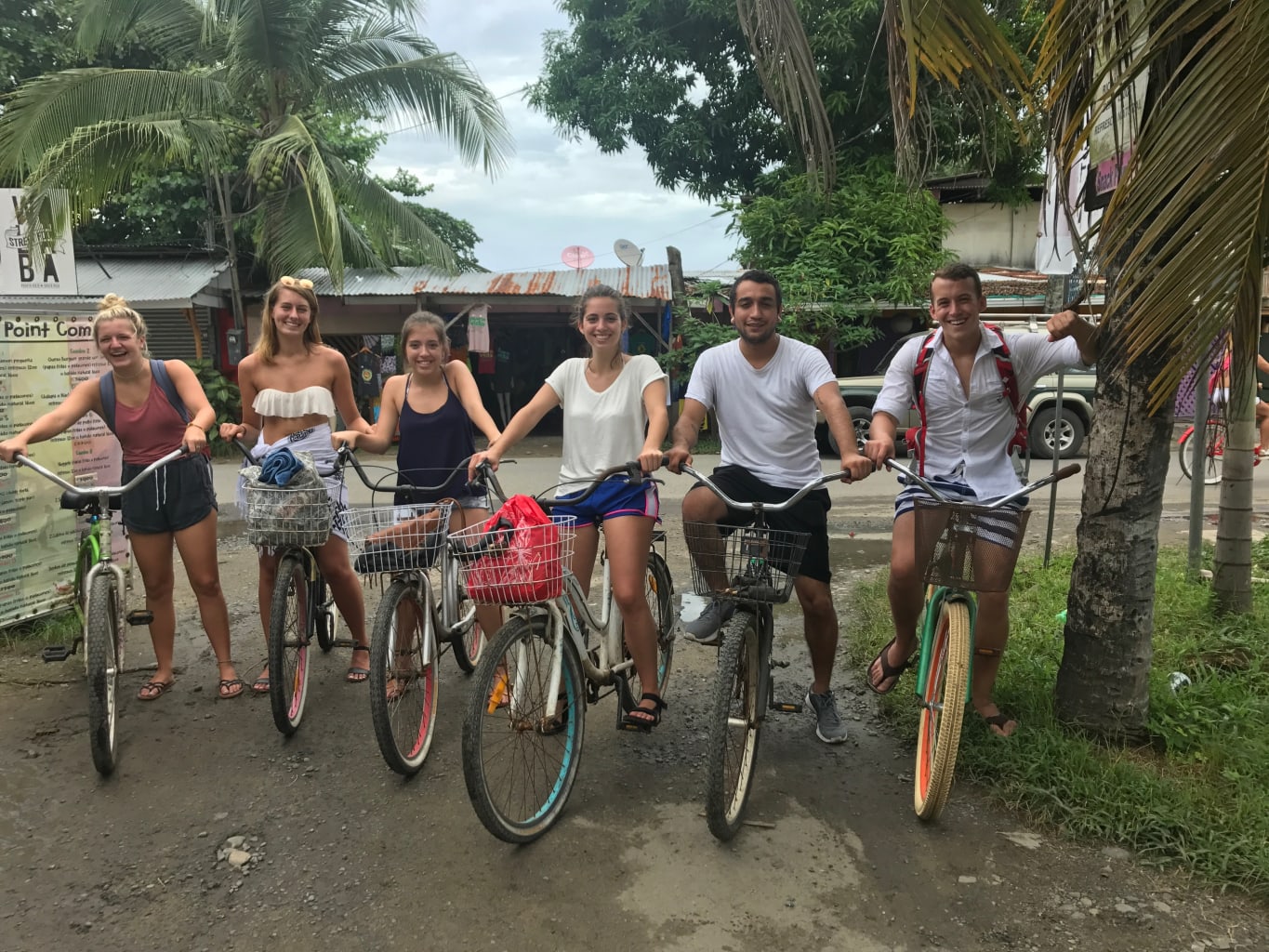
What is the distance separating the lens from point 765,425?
136 inches

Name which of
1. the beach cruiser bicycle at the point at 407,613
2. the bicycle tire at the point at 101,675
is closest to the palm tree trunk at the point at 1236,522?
the beach cruiser bicycle at the point at 407,613

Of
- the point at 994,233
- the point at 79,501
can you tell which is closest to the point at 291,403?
the point at 79,501

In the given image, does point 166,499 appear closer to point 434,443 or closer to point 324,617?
point 324,617

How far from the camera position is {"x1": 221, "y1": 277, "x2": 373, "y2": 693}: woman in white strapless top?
158 inches

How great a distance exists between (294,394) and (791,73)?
101 inches

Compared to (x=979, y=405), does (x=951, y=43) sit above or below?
above

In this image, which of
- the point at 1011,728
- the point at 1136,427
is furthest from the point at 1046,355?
the point at 1011,728

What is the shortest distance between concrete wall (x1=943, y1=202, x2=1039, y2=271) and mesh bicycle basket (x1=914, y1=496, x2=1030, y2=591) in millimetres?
16757

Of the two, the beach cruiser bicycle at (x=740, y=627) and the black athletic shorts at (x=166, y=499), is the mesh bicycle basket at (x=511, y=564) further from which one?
the black athletic shorts at (x=166, y=499)

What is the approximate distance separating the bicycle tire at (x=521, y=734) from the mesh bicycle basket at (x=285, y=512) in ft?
3.70

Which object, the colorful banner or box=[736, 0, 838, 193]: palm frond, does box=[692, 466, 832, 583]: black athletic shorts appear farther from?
the colorful banner

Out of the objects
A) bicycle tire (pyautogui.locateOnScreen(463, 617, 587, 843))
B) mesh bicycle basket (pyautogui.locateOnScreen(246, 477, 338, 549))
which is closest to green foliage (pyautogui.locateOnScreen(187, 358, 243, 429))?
mesh bicycle basket (pyautogui.locateOnScreen(246, 477, 338, 549))

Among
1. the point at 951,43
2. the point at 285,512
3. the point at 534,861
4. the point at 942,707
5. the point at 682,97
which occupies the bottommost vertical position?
the point at 534,861

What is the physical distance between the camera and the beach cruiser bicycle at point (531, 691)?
9.05 feet
